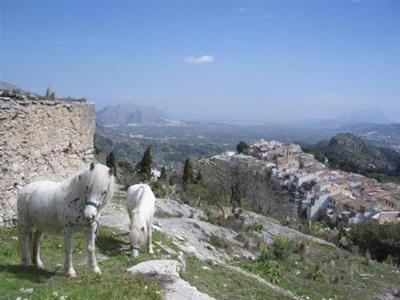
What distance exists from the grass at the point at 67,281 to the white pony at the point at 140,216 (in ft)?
2.73

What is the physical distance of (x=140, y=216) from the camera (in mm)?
12305

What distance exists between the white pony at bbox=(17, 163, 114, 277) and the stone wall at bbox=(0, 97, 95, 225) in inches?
140

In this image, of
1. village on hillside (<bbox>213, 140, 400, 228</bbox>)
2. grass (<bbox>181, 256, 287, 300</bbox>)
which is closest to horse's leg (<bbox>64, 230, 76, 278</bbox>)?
grass (<bbox>181, 256, 287, 300</bbox>)

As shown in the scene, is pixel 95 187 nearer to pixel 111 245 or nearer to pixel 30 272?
Answer: pixel 30 272

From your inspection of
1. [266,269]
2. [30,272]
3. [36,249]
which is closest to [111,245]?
[36,249]

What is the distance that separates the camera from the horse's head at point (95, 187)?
7789 mm

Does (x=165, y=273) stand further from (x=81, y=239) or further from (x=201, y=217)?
(x=201, y=217)

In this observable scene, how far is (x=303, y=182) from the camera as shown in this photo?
92.4m

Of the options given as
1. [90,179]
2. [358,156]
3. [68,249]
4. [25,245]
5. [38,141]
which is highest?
[38,141]

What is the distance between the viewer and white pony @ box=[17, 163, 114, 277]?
784 centimetres

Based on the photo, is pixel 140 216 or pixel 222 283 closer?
pixel 222 283

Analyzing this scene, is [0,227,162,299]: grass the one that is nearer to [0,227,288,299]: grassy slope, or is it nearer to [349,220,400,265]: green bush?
[0,227,288,299]: grassy slope

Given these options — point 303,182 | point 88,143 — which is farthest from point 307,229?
point 303,182

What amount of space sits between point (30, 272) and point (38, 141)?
5.37m
